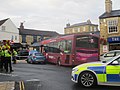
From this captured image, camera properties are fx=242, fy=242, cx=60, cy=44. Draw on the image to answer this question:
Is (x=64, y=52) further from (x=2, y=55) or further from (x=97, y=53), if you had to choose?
(x=2, y=55)

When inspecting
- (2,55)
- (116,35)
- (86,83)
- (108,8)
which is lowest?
(86,83)

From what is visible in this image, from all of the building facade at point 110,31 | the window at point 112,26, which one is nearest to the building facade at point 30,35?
the building facade at point 110,31

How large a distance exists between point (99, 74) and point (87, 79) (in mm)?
549

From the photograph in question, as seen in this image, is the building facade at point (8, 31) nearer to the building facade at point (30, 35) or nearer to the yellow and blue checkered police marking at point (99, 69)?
the building facade at point (30, 35)

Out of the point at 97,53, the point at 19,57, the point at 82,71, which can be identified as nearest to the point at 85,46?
the point at 97,53

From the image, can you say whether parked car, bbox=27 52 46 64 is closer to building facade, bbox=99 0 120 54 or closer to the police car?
building facade, bbox=99 0 120 54

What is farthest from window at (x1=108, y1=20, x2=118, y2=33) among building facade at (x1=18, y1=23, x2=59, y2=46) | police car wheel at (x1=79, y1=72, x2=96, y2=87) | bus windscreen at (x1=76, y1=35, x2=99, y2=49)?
building facade at (x1=18, y1=23, x2=59, y2=46)

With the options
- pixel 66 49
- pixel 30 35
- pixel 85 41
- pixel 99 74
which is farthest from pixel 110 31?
pixel 30 35

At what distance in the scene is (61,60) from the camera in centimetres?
2169

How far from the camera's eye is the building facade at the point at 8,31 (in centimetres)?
5774

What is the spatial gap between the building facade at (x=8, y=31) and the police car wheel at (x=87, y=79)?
49.3 meters

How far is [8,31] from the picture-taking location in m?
59.3

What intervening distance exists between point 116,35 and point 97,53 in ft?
43.9

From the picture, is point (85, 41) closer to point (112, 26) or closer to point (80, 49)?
point (80, 49)
